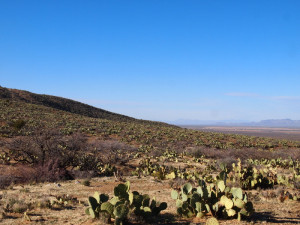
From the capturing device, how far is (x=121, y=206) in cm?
620

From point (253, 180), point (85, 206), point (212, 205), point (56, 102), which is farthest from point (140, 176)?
point (56, 102)

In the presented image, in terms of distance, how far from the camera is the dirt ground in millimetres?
6871

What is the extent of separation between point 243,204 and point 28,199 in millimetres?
6323

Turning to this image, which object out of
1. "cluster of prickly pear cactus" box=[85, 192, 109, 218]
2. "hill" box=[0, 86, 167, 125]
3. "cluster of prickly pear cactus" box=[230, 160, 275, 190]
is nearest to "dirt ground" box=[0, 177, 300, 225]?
"cluster of prickly pear cactus" box=[85, 192, 109, 218]

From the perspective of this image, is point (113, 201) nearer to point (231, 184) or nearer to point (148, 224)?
point (148, 224)

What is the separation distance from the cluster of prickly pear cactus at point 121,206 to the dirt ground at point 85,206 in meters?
0.26

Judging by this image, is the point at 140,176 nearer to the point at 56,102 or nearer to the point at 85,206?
the point at 85,206

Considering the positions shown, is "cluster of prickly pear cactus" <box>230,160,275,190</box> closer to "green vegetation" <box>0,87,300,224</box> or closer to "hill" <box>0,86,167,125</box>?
"green vegetation" <box>0,87,300,224</box>

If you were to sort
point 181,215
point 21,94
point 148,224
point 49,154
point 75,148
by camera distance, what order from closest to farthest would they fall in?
1. point 148,224
2. point 181,215
3. point 49,154
4. point 75,148
5. point 21,94

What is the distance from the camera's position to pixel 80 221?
6.85m

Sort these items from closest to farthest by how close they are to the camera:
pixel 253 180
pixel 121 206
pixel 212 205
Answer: pixel 121 206, pixel 212 205, pixel 253 180

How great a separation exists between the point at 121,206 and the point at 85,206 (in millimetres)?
2543

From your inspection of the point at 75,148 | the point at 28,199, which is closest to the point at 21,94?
the point at 75,148

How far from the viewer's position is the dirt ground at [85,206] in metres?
6.87
